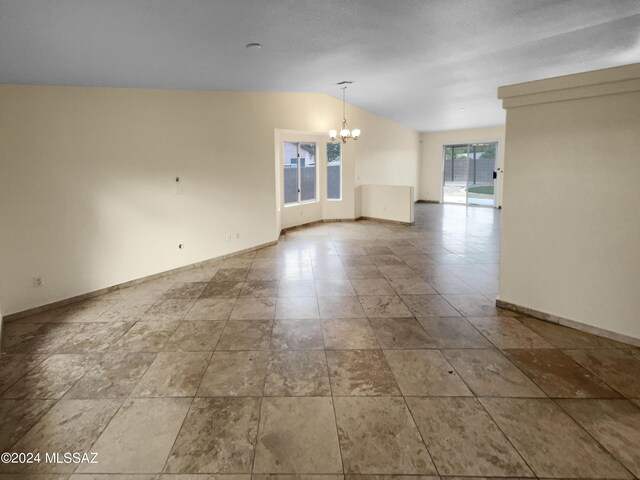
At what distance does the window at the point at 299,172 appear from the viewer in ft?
30.2

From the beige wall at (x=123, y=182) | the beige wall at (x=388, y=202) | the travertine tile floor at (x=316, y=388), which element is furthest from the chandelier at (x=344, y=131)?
the travertine tile floor at (x=316, y=388)

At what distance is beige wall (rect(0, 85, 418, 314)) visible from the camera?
3.95m

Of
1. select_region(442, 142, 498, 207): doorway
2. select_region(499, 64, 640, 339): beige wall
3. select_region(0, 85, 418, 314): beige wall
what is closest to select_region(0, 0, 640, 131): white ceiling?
select_region(0, 85, 418, 314): beige wall

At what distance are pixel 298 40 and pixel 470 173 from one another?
460 inches

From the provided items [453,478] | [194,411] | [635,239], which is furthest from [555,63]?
[194,411]

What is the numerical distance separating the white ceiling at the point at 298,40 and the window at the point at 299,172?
3463mm

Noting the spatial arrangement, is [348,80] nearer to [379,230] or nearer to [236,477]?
[379,230]

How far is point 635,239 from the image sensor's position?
3057 mm

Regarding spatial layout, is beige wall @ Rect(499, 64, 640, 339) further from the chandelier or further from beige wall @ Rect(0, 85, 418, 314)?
beige wall @ Rect(0, 85, 418, 314)

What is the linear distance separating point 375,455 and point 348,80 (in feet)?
18.5

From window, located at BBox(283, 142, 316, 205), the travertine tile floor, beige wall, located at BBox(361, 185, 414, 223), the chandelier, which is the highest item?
the chandelier

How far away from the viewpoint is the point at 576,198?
11.0ft

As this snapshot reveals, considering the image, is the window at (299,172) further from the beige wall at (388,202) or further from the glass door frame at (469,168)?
the glass door frame at (469,168)

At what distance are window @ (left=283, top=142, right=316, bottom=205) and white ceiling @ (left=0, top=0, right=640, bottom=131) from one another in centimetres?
346
